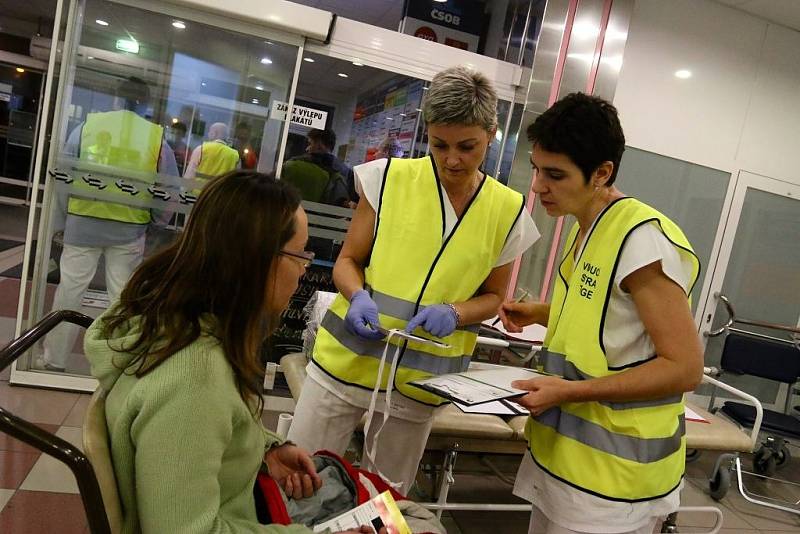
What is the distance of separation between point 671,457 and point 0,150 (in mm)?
12282

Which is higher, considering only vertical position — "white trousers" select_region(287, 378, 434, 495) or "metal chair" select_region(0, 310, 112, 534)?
"metal chair" select_region(0, 310, 112, 534)

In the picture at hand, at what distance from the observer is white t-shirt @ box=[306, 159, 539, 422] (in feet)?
5.37

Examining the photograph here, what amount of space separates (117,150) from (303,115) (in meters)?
1.13

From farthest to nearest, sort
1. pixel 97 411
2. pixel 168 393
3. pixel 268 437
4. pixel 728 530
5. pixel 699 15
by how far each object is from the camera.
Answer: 1. pixel 699 15
2. pixel 728 530
3. pixel 268 437
4. pixel 97 411
5. pixel 168 393

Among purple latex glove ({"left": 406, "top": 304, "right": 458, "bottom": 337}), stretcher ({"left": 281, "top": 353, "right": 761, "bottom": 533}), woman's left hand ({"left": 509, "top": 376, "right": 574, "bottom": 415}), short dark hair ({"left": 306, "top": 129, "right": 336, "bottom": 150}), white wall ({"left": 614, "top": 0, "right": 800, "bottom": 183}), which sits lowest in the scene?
stretcher ({"left": 281, "top": 353, "right": 761, "bottom": 533})

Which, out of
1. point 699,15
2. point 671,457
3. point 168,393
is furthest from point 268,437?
point 699,15

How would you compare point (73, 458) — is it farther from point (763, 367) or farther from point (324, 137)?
point (763, 367)

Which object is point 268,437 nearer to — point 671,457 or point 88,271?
point 671,457

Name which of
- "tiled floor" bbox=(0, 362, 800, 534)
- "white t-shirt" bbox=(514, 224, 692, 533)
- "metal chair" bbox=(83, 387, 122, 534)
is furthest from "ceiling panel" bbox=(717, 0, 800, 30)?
"metal chair" bbox=(83, 387, 122, 534)

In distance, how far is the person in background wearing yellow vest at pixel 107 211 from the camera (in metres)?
3.46

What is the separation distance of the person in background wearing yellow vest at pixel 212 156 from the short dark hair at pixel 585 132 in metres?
2.77

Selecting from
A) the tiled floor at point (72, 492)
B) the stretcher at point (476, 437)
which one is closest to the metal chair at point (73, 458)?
the stretcher at point (476, 437)

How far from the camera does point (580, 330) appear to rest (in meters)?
1.31

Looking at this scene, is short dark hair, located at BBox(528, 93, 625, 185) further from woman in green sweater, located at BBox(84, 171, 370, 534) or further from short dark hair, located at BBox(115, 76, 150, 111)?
short dark hair, located at BBox(115, 76, 150, 111)
